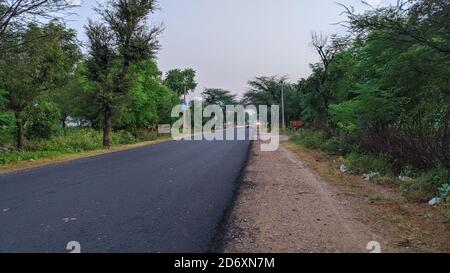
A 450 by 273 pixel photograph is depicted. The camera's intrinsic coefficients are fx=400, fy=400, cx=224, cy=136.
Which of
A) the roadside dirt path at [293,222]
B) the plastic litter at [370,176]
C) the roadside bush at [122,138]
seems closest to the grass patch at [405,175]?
the plastic litter at [370,176]

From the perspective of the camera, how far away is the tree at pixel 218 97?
11102 centimetres

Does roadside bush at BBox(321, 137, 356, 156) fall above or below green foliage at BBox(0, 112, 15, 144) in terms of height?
below

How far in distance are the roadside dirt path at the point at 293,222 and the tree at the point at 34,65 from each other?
11.4 metres

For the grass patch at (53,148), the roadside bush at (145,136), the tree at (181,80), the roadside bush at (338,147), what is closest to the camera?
the roadside bush at (338,147)

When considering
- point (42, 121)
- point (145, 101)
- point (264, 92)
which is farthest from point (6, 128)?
point (264, 92)

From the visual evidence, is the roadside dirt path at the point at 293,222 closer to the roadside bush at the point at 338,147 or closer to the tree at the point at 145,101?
the roadside bush at the point at 338,147

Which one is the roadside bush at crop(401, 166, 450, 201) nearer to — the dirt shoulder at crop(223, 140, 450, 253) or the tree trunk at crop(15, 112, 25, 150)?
the dirt shoulder at crop(223, 140, 450, 253)

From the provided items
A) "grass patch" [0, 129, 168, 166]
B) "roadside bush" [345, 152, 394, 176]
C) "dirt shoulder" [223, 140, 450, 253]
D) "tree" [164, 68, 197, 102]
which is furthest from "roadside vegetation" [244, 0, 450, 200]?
"tree" [164, 68, 197, 102]

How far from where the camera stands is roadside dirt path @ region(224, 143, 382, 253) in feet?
17.6

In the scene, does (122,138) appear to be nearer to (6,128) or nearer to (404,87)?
(6,128)

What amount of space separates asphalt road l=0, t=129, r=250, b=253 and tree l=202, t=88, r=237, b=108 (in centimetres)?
9882

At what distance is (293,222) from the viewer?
6.64m

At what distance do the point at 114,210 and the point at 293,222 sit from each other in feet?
10.6
